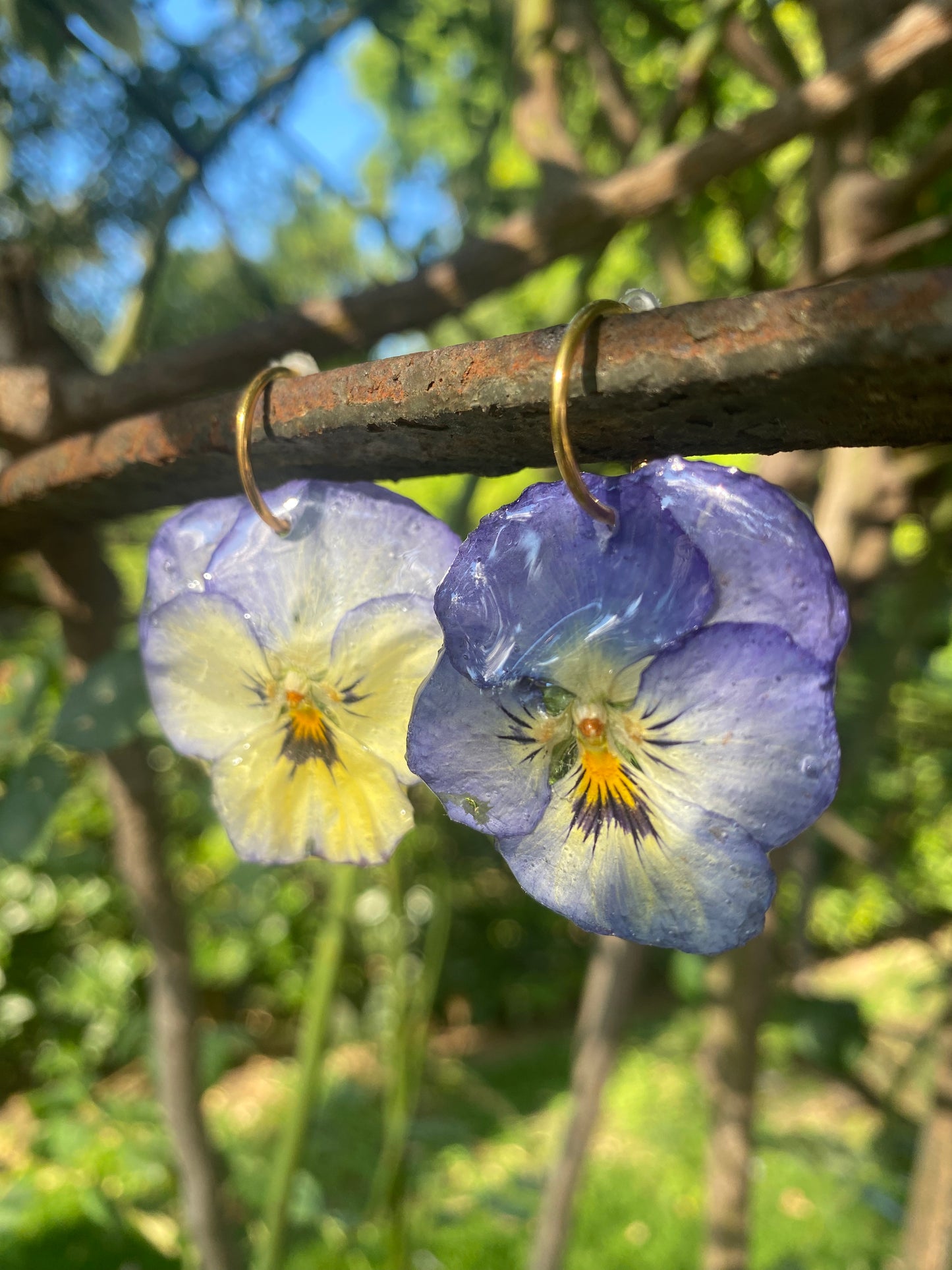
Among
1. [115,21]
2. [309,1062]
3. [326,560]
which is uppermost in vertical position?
[115,21]

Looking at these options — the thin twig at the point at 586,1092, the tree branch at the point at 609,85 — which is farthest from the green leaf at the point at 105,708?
the tree branch at the point at 609,85

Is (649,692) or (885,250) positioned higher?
(649,692)

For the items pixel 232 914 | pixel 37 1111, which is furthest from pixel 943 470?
pixel 37 1111

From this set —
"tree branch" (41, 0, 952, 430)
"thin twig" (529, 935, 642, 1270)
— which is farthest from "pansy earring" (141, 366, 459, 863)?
Result: "thin twig" (529, 935, 642, 1270)

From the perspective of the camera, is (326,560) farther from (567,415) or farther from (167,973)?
(167,973)

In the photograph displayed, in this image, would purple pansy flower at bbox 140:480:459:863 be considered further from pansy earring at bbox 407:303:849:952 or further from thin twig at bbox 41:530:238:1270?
thin twig at bbox 41:530:238:1270

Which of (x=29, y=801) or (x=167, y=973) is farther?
(x=167, y=973)

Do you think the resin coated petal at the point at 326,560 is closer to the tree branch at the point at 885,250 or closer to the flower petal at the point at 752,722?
the flower petal at the point at 752,722

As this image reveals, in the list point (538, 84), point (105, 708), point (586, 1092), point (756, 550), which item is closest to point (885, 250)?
point (538, 84)
